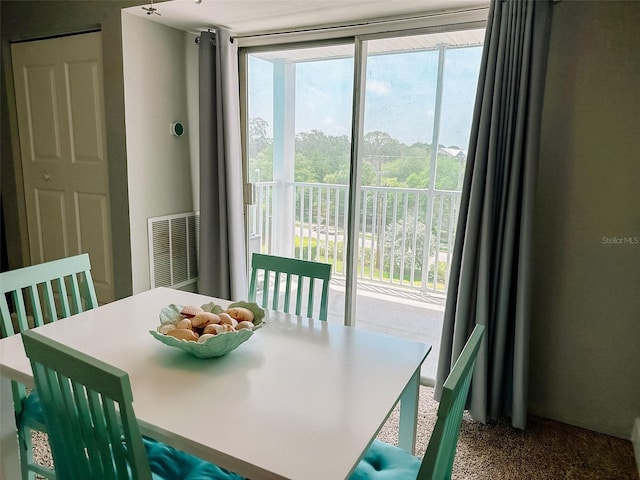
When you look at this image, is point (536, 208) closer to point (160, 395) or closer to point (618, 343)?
point (618, 343)

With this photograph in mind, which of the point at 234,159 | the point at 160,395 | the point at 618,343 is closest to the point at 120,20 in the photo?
the point at 234,159

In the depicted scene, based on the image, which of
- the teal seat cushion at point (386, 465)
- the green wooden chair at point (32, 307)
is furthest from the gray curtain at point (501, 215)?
the green wooden chair at point (32, 307)

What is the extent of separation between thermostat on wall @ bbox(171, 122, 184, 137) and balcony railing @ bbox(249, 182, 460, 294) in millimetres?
925

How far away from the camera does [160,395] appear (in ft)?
3.90

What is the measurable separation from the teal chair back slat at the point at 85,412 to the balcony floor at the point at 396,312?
7.85ft

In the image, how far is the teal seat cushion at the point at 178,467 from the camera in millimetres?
1274

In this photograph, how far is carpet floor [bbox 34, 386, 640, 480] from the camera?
1935mm

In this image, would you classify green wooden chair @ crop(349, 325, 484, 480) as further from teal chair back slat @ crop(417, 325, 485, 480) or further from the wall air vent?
the wall air vent

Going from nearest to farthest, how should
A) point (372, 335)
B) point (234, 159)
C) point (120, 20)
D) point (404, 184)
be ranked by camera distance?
point (372, 335)
point (120, 20)
point (234, 159)
point (404, 184)

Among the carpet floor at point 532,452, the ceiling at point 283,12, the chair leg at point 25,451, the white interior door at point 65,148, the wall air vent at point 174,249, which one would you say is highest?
the ceiling at point 283,12

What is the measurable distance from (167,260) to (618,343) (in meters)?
2.69

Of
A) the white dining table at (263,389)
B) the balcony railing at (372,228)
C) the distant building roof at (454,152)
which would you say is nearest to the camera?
the white dining table at (263,389)

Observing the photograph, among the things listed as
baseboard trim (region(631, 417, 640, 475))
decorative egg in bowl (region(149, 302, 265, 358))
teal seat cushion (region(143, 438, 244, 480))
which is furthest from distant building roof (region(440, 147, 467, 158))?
teal seat cushion (region(143, 438, 244, 480))

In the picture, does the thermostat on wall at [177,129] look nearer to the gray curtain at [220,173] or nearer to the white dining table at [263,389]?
the gray curtain at [220,173]
